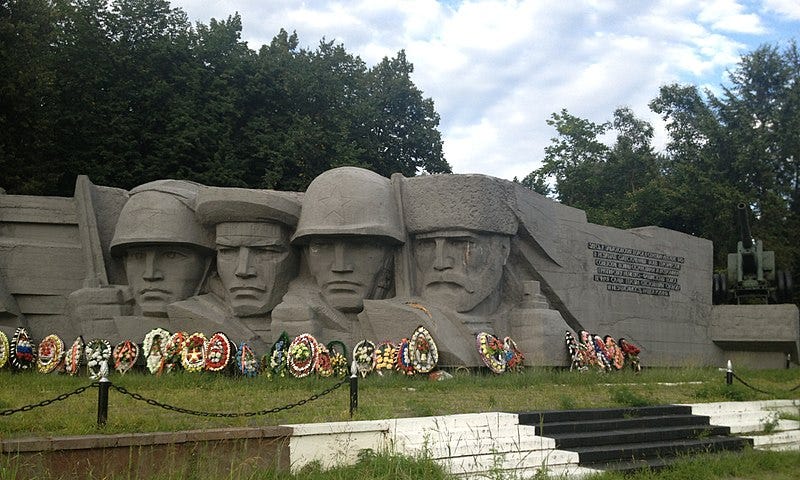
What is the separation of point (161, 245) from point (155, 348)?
202cm

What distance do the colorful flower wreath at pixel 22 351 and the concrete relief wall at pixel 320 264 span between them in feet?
1.68

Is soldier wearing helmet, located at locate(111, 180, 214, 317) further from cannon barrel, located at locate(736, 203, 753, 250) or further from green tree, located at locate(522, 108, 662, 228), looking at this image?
green tree, located at locate(522, 108, 662, 228)

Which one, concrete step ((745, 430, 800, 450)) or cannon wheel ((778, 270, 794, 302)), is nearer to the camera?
concrete step ((745, 430, 800, 450))

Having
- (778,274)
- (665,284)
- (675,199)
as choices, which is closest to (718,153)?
(675,199)

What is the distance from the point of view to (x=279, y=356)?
38.1ft

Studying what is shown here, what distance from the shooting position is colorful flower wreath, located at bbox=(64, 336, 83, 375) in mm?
12570

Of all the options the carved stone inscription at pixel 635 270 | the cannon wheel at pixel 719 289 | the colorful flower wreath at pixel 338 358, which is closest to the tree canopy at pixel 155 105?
the colorful flower wreath at pixel 338 358

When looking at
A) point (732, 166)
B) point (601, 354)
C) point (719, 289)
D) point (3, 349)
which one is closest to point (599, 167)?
point (732, 166)

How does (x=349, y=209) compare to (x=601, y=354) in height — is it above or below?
above

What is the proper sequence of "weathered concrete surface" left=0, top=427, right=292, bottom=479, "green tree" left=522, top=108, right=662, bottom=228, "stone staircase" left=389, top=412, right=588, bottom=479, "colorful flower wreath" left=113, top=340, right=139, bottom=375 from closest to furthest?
1. "weathered concrete surface" left=0, top=427, right=292, bottom=479
2. "stone staircase" left=389, top=412, right=588, bottom=479
3. "colorful flower wreath" left=113, top=340, right=139, bottom=375
4. "green tree" left=522, top=108, right=662, bottom=228

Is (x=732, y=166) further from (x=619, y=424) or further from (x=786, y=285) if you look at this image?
(x=619, y=424)

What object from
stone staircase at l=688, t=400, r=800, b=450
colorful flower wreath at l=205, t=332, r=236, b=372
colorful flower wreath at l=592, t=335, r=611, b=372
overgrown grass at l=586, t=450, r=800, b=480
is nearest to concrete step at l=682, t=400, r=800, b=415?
stone staircase at l=688, t=400, r=800, b=450

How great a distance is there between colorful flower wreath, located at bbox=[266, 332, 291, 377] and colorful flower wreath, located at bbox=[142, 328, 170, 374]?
5.51 feet

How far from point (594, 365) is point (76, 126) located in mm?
15563
